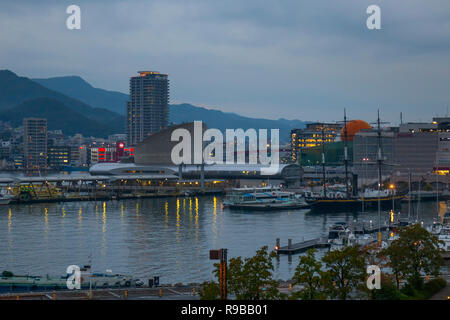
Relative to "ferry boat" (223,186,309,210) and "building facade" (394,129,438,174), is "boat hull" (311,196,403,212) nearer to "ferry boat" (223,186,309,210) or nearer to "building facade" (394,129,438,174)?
"ferry boat" (223,186,309,210)

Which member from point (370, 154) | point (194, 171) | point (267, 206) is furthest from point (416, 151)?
point (267, 206)

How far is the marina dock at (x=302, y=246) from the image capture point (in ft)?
79.5

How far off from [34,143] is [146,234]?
115794mm

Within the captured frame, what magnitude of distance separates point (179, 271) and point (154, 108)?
133 m

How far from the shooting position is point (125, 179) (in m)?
61.9

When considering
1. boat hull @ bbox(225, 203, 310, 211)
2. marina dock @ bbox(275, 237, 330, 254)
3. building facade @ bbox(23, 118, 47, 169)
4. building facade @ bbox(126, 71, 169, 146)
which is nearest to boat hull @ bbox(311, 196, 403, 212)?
boat hull @ bbox(225, 203, 310, 211)

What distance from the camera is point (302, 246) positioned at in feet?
82.6

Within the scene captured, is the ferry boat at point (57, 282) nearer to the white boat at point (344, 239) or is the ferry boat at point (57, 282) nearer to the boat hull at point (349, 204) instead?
the white boat at point (344, 239)

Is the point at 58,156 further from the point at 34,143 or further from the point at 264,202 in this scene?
the point at 264,202

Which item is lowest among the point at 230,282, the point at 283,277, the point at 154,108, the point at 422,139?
the point at 283,277

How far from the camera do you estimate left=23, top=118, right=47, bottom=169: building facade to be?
136 meters

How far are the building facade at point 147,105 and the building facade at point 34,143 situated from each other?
1903cm
